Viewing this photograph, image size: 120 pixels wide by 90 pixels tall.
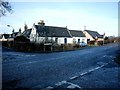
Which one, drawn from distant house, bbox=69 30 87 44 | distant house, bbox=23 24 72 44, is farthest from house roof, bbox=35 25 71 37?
distant house, bbox=69 30 87 44

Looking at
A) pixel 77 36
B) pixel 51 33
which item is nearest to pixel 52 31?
pixel 51 33

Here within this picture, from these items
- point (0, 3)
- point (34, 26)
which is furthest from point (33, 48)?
point (34, 26)

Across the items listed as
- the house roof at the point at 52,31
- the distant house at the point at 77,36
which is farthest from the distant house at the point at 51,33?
the distant house at the point at 77,36

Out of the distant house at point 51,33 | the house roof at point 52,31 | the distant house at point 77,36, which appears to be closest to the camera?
the distant house at point 51,33

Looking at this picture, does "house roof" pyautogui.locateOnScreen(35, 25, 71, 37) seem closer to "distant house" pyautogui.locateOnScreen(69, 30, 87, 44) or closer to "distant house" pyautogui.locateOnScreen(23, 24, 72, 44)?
"distant house" pyautogui.locateOnScreen(23, 24, 72, 44)

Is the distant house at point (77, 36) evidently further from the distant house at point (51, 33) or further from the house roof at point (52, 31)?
the house roof at point (52, 31)

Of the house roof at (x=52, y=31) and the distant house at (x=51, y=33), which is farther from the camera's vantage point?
the house roof at (x=52, y=31)

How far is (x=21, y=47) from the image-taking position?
38594 millimetres

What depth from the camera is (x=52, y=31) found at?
200 ft

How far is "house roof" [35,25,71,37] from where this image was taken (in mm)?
57812

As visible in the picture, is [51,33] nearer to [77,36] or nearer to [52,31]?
[52,31]

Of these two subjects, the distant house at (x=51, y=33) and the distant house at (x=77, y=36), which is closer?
the distant house at (x=51, y=33)

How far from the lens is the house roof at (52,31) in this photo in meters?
57.8

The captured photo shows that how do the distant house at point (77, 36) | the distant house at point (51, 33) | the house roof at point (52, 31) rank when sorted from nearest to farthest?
the distant house at point (51, 33) → the house roof at point (52, 31) → the distant house at point (77, 36)
